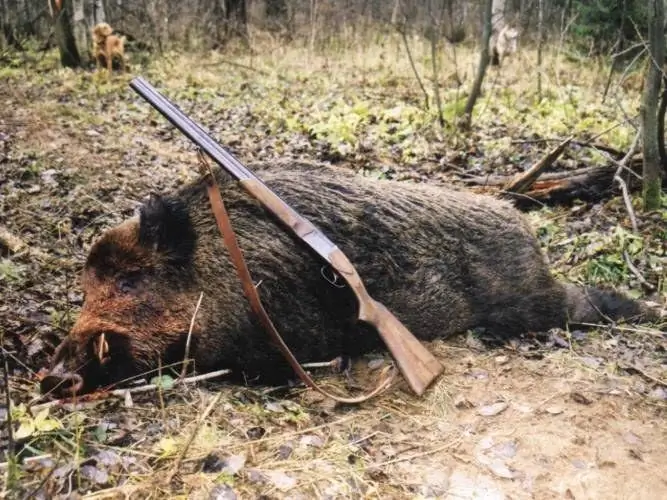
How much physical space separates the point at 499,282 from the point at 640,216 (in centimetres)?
240

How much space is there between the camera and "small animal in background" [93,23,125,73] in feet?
45.4

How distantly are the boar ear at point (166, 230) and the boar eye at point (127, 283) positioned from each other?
0.21m

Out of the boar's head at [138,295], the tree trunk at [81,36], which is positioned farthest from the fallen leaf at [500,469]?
the tree trunk at [81,36]

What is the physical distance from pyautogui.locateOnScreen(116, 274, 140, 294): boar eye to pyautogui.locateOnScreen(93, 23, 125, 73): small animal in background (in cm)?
1132

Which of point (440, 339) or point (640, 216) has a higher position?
point (640, 216)

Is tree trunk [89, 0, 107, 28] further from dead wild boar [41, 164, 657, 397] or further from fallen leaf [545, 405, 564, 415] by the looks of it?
fallen leaf [545, 405, 564, 415]

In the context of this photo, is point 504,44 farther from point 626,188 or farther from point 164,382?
point 164,382

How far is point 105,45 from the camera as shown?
45.6 feet

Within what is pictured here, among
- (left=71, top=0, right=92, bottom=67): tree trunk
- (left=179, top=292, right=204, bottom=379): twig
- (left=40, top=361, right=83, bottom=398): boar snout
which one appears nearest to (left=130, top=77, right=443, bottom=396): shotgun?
(left=179, top=292, right=204, bottom=379): twig

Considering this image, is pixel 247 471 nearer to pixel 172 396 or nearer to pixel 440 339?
pixel 172 396

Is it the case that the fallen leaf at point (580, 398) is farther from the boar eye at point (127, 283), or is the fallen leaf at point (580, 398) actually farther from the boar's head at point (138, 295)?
the boar eye at point (127, 283)

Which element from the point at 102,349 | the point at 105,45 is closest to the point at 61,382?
the point at 102,349

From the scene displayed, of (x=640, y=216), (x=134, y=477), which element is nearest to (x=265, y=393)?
(x=134, y=477)

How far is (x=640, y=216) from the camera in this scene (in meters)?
6.14
